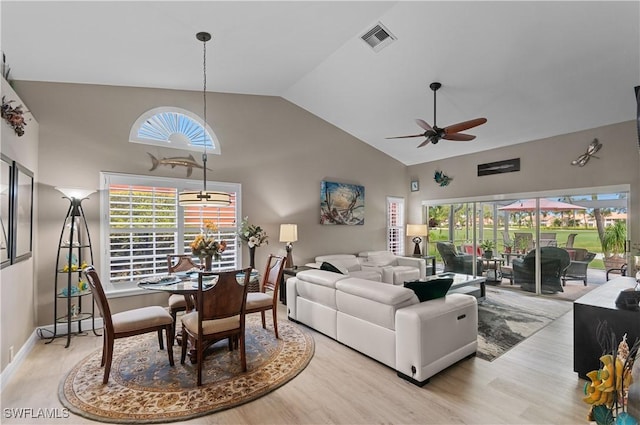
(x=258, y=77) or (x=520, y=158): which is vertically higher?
(x=258, y=77)

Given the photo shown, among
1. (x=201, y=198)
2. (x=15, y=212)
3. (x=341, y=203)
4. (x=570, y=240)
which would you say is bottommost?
(x=570, y=240)

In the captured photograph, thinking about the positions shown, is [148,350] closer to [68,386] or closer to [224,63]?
[68,386]

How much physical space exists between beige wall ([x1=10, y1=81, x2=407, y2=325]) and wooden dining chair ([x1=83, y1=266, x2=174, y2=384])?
6.09ft

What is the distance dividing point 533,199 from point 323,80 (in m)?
4.83

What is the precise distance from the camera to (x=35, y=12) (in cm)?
264

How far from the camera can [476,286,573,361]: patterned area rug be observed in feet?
11.8

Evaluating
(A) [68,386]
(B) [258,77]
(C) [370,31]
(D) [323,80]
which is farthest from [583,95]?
(A) [68,386]

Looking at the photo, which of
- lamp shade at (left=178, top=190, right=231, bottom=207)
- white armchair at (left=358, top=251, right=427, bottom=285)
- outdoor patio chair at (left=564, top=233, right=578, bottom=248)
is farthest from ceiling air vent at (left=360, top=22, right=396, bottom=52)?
outdoor patio chair at (left=564, top=233, right=578, bottom=248)

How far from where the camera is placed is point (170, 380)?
279 centimetres

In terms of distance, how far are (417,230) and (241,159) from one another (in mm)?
4671

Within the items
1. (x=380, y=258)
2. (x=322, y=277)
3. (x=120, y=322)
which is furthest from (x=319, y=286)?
(x=380, y=258)

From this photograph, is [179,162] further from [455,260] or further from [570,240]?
[570,240]

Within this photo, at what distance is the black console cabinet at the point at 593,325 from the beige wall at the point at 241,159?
450 cm

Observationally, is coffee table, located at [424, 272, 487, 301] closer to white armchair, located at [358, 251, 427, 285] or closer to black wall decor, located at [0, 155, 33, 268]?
white armchair, located at [358, 251, 427, 285]
